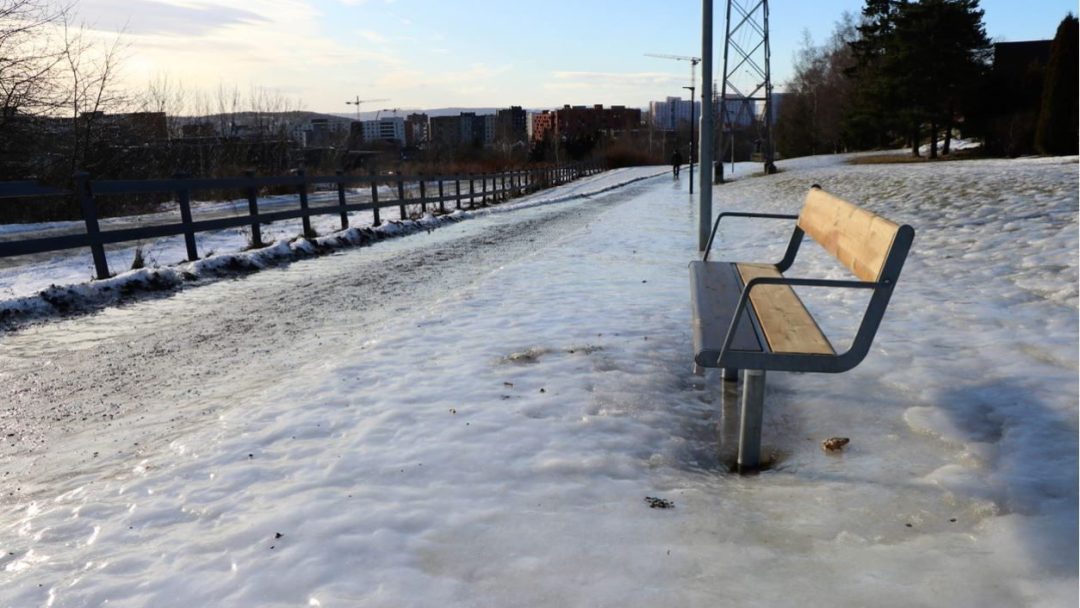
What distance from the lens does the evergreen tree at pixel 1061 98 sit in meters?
24.1

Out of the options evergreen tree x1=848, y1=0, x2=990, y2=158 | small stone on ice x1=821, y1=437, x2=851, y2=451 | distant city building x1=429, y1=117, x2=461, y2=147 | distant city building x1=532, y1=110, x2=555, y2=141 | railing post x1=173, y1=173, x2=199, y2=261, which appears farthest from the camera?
distant city building x1=532, y1=110, x2=555, y2=141

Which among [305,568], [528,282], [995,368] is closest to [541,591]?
[305,568]

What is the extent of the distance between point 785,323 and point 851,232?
0.60 m

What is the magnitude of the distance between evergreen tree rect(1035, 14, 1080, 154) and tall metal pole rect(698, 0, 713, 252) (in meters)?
21.7

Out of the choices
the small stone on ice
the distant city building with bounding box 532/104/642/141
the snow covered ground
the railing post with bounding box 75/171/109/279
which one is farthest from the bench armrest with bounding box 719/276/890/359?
the distant city building with bounding box 532/104/642/141

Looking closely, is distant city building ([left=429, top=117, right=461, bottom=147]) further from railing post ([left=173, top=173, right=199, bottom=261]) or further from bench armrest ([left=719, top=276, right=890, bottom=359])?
bench armrest ([left=719, top=276, right=890, bottom=359])

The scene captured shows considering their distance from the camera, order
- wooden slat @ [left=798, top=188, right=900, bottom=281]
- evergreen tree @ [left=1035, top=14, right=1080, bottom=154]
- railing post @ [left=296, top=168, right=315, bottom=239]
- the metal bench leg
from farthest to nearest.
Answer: evergreen tree @ [left=1035, top=14, right=1080, bottom=154]
railing post @ [left=296, top=168, right=315, bottom=239]
the metal bench leg
wooden slat @ [left=798, top=188, right=900, bottom=281]

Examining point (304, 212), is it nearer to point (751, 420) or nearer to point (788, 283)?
point (751, 420)

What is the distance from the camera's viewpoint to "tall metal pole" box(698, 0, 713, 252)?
8500 millimetres

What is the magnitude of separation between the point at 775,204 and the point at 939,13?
71.8ft

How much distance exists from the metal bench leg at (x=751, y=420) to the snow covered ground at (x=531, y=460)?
0.31 ft

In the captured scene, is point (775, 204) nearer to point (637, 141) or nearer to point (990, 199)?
point (990, 199)

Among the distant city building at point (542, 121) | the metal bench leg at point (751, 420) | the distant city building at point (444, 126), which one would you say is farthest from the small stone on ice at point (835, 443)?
the distant city building at point (542, 121)

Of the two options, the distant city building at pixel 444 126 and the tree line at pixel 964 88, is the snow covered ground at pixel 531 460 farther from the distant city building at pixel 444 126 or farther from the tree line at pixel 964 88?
the distant city building at pixel 444 126
